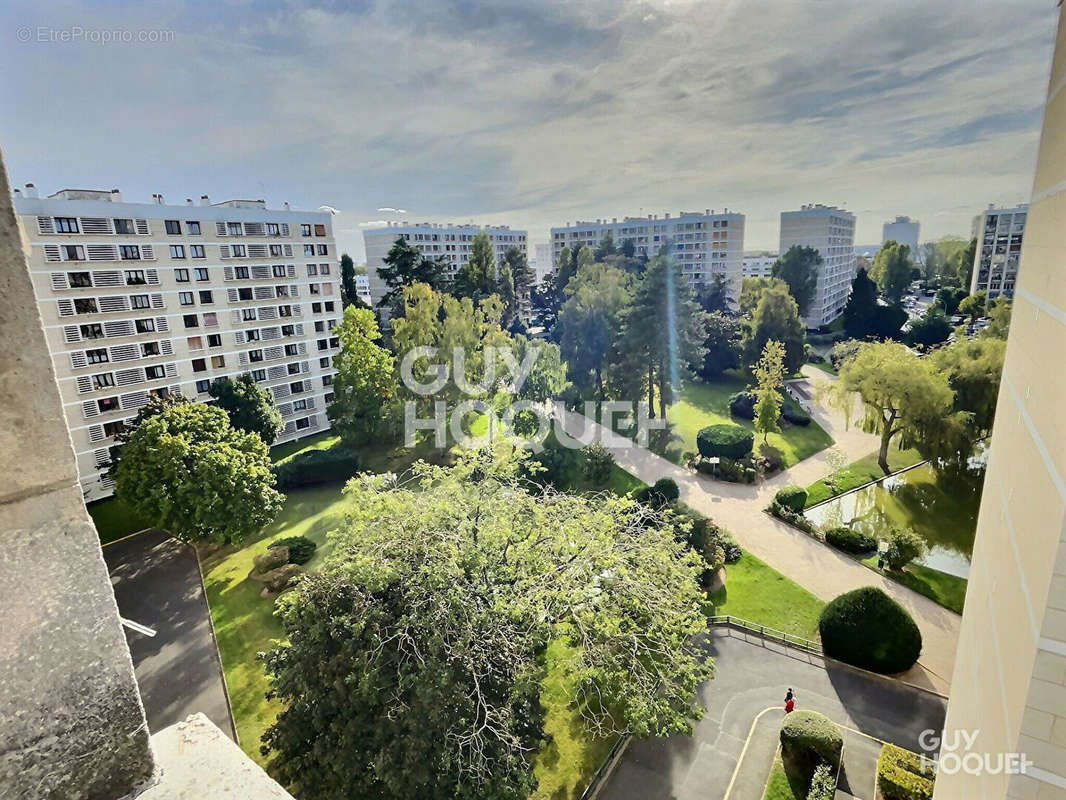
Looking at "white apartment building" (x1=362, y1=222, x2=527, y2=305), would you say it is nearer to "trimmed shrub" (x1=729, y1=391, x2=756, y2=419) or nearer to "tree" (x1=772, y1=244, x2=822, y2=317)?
"tree" (x1=772, y1=244, x2=822, y2=317)

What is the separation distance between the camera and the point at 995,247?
1337 inches

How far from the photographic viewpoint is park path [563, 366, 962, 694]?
37.4ft

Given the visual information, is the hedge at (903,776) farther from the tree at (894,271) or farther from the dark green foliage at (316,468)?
the tree at (894,271)

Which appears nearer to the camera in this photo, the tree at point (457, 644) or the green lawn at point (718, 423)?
the tree at point (457, 644)

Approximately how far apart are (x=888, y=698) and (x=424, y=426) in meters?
15.3

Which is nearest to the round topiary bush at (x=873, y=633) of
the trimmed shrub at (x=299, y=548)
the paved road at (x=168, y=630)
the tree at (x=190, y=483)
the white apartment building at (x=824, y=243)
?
the paved road at (x=168, y=630)

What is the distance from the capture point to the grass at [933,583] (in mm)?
12586

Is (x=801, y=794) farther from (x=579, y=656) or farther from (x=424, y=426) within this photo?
(x=424, y=426)

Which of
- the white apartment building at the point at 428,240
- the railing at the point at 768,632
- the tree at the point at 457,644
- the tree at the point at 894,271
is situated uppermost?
the white apartment building at the point at 428,240

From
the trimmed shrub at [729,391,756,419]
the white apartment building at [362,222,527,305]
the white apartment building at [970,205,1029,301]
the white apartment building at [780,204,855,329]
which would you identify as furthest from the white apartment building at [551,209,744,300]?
the trimmed shrub at [729,391,756,419]

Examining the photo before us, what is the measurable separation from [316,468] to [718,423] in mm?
15768

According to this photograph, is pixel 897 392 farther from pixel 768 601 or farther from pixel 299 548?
pixel 299 548

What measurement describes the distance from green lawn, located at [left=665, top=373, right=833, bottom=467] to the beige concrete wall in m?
16.5

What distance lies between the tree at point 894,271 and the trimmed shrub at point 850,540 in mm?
33011
